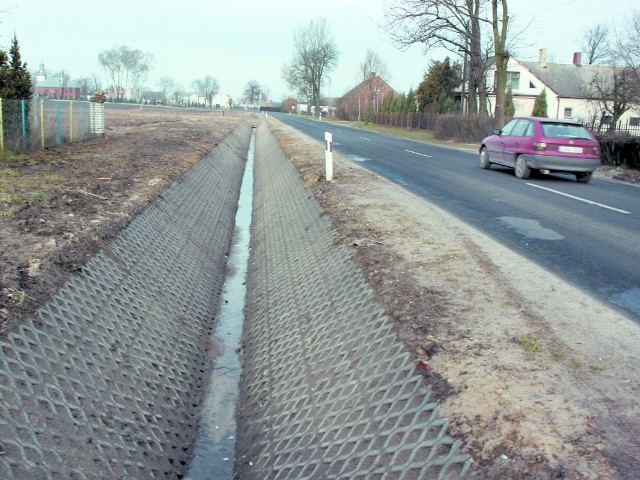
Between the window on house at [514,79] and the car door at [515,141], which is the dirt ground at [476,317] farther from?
the window on house at [514,79]

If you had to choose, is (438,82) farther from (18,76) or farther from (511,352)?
(511,352)

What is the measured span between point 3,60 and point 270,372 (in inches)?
539

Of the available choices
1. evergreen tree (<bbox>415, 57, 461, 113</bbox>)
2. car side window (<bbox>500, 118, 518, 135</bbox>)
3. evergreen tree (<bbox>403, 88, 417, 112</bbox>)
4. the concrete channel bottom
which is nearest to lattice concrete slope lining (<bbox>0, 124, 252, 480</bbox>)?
the concrete channel bottom

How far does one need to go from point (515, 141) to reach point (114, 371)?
532 inches

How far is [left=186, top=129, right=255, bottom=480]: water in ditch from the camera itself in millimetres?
4918

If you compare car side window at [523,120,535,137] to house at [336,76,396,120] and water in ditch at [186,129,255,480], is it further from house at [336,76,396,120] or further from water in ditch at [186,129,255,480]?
house at [336,76,396,120]

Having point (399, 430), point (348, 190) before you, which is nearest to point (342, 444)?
point (399, 430)

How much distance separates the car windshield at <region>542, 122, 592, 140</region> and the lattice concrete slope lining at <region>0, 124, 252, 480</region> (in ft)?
32.8

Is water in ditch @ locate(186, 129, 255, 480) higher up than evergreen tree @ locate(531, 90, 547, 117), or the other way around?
evergreen tree @ locate(531, 90, 547, 117)

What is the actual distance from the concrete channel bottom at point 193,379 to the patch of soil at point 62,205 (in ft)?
0.67

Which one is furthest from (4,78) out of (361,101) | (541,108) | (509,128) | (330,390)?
(361,101)

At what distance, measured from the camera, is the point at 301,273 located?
8.43 meters

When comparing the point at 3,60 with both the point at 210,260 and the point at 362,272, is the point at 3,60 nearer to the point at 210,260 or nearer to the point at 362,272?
the point at 210,260

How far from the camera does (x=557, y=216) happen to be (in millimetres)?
10359
